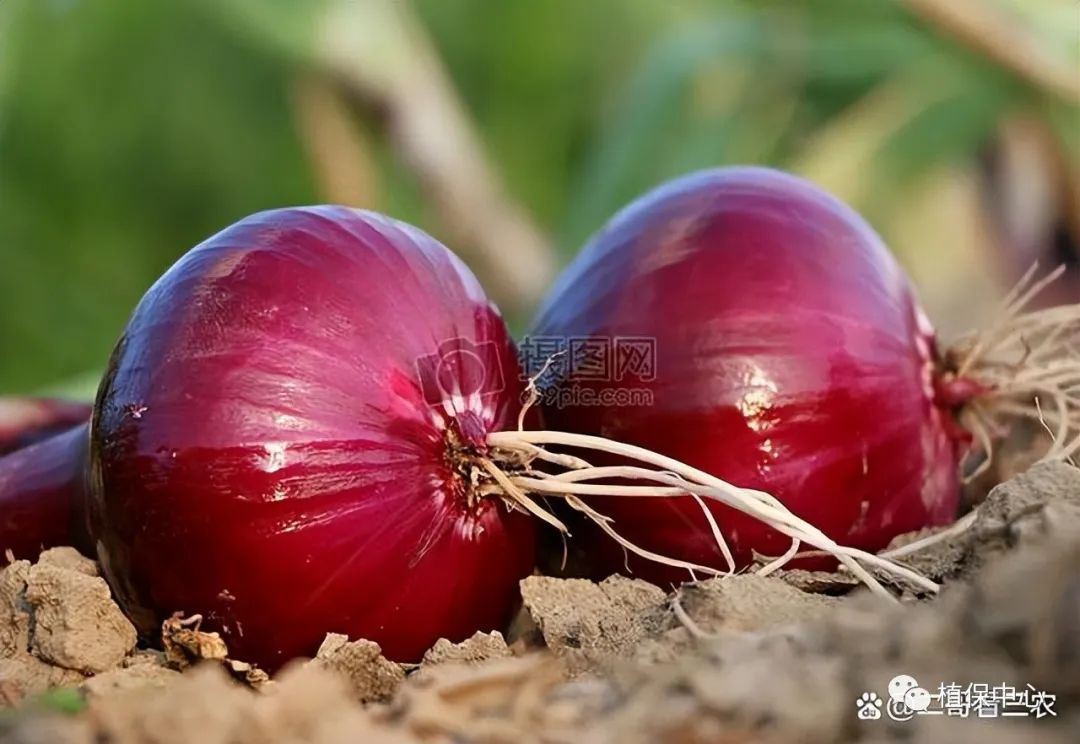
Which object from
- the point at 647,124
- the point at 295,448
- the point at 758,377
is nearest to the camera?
the point at 295,448

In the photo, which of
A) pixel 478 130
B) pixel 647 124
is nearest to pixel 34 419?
pixel 647 124

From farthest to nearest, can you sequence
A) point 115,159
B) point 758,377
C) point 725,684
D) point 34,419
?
point 115,159 < point 34,419 < point 758,377 < point 725,684

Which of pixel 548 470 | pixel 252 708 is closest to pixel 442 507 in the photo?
pixel 548 470

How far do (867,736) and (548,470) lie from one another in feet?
1.28

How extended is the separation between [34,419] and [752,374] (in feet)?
2.40

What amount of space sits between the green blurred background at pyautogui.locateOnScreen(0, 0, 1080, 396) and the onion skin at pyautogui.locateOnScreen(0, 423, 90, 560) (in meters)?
1.93

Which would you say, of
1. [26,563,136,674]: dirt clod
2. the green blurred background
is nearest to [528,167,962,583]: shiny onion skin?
[26,563,136,674]: dirt clod

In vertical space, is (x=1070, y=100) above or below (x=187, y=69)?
below

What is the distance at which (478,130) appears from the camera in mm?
3695

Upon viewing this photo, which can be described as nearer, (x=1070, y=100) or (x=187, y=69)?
(x=1070, y=100)

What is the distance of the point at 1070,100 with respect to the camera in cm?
243

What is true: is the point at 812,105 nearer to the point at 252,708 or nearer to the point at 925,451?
the point at 925,451

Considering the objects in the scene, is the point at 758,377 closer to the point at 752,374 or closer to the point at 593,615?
the point at 752,374

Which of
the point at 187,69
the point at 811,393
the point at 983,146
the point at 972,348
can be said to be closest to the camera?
the point at 811,393
